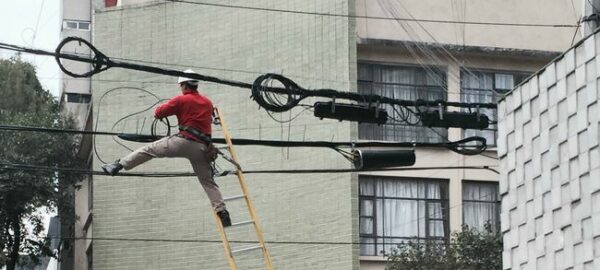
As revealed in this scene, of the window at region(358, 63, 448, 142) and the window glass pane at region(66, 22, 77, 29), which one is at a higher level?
the window glass pane at region(66, 22, 77, 29)

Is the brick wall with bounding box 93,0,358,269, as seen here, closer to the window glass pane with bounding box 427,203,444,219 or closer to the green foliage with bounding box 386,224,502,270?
the green foliage with bounding box 386,224,502,270

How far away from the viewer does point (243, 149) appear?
2884 centimetres

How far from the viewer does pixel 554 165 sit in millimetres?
15109

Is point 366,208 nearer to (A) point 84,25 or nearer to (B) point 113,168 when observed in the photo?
(A) point 84,25

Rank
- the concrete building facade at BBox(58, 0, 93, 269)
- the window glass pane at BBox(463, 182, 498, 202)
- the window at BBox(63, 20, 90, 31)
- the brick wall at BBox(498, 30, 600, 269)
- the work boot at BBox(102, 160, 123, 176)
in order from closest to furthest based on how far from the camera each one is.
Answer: the brick wall at BBox(498, 30, 600, 269), the work boot at BBox(102, 160, 123, 176), the window glass pane at BBox(463, 182, 498, 202), the concrete building facade at BBox(58, 0, 93, 269), the window at BBox(63, 20, 90, 31)

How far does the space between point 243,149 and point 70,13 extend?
1157 centimetres

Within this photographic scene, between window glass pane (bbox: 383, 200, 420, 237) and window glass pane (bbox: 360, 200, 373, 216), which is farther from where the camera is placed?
window glass pane (bbox: 383, 200, 420, 237)

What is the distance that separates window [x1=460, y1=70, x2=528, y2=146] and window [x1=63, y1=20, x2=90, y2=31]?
12758 mm

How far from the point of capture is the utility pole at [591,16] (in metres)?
16.8

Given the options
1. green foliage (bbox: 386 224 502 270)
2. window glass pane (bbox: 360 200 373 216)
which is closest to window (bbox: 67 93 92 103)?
window glass pane (bbox: 360 200 373 216)

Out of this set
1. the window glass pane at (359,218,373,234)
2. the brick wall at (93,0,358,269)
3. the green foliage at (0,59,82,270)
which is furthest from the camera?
the green foliage at (0,59,82,270)

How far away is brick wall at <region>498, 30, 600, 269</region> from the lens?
14.4 meters

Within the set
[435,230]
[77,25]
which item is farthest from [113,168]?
[77,25]

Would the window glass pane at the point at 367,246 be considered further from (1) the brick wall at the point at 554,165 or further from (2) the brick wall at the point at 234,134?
(1) the brick wall at the point at 554,165
